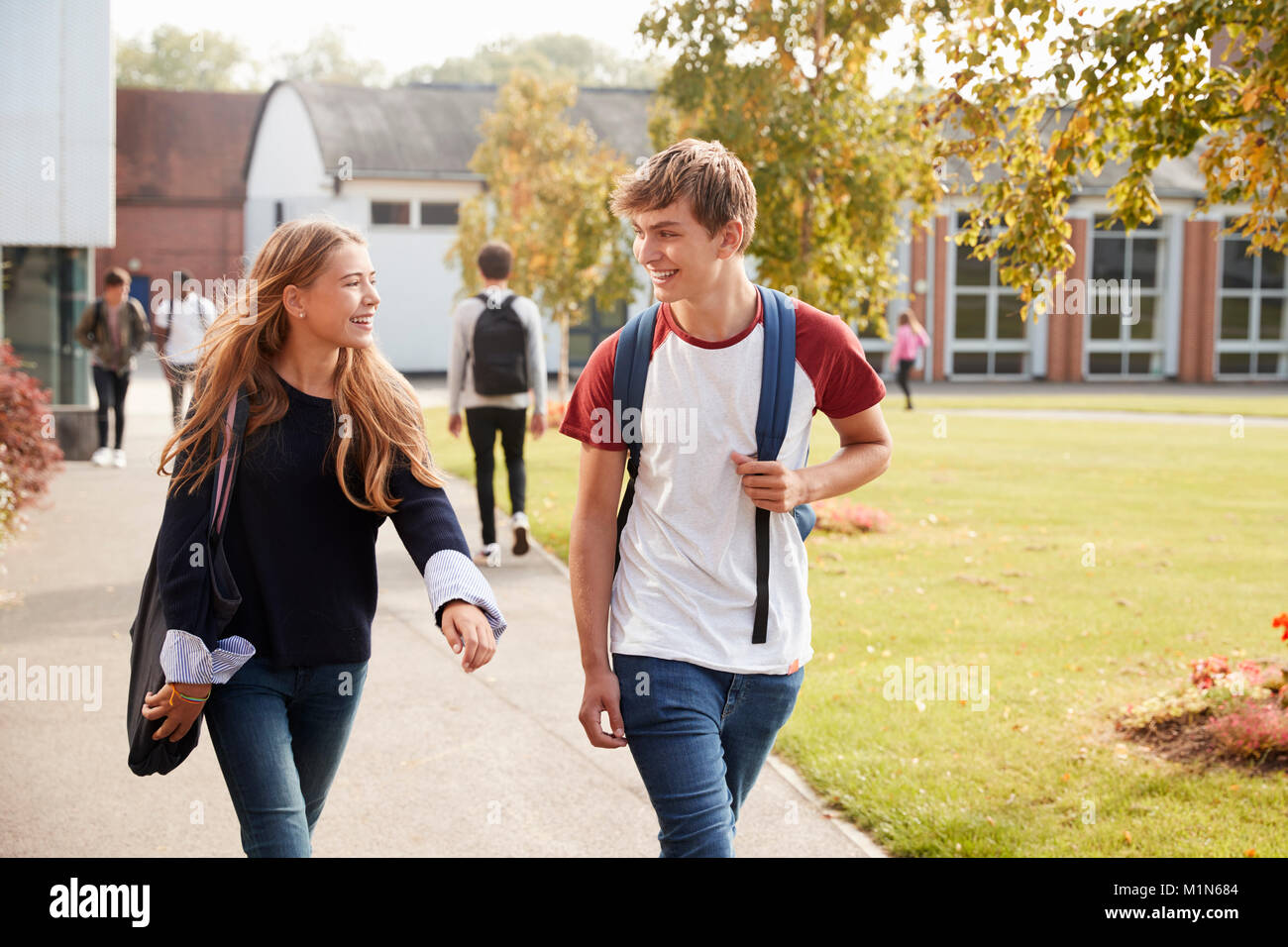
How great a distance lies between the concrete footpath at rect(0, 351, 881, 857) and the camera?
15.9 ft

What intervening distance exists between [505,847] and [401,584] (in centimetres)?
508

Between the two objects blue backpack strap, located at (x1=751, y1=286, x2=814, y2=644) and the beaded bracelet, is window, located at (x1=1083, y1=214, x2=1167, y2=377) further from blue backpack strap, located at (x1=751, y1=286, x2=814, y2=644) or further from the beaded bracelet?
the beaded bracelet

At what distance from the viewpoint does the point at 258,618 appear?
319cm

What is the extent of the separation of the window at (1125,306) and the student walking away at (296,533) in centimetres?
4296

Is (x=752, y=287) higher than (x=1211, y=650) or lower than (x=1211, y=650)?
higher

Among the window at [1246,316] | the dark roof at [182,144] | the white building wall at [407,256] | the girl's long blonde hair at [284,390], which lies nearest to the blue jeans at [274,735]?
the girl's long blonde hair at [284,390]

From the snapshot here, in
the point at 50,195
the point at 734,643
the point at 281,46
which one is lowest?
the point at 734,643

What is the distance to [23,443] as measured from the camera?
38.4 ft

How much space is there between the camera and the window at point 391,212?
40062 mm

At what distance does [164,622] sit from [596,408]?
3.48 ft

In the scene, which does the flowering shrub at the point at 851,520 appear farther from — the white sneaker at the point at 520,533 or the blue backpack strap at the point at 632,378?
the blue backpack strap at the point at 632,378

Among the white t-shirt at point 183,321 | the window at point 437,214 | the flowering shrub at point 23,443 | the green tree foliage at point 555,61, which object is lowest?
the flowering shrub at point 23,443
